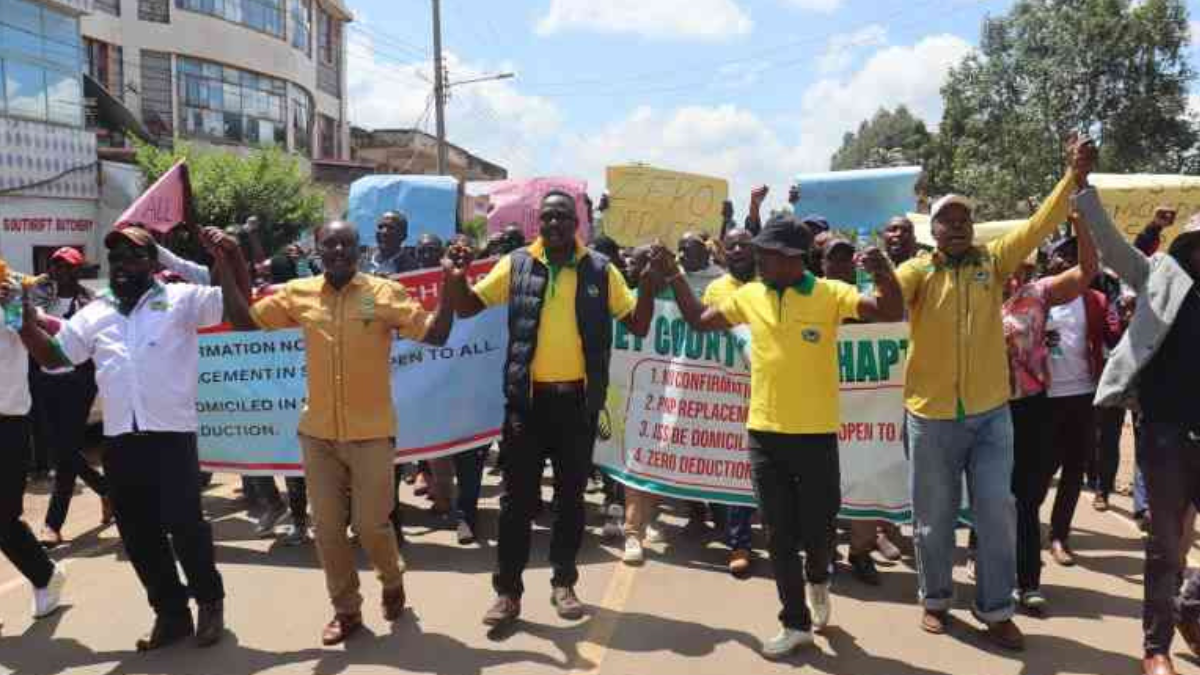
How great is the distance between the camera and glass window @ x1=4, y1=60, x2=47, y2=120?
16.4 meters

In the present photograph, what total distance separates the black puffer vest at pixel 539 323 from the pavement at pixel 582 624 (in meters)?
1.12

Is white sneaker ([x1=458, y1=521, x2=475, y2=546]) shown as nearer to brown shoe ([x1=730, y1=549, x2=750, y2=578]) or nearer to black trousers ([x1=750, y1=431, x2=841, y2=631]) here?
brown shoe ([x1=730, y1=549, x2=750, y2=578])

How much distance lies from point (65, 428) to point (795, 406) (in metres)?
4.69

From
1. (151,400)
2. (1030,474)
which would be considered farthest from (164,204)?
(1030,474)

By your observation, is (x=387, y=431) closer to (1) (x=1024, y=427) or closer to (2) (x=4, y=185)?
(1) (x=1024, y=427)

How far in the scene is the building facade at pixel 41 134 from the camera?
16.5 m

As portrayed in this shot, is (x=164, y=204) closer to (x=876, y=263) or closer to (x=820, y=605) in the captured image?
(x=876, y=263)

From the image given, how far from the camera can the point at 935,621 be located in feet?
14.1

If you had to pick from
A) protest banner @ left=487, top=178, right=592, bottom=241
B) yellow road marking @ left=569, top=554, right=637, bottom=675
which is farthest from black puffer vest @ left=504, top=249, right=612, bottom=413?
protest banner @ left=487, top=178, right=592, bottom=241

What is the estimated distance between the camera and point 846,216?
9.77 m

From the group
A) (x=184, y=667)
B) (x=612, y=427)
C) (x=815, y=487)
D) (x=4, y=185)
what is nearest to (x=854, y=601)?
(x=815, y=487)

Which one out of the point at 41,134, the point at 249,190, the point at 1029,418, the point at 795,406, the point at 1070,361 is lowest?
the point at 1029,418

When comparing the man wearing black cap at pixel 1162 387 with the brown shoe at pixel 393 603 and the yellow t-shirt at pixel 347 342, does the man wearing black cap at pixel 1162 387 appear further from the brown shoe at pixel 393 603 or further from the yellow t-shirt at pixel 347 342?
the brown shoe at pixel 393 603

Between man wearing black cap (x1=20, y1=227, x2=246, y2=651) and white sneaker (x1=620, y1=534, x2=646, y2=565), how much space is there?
7.33ft
